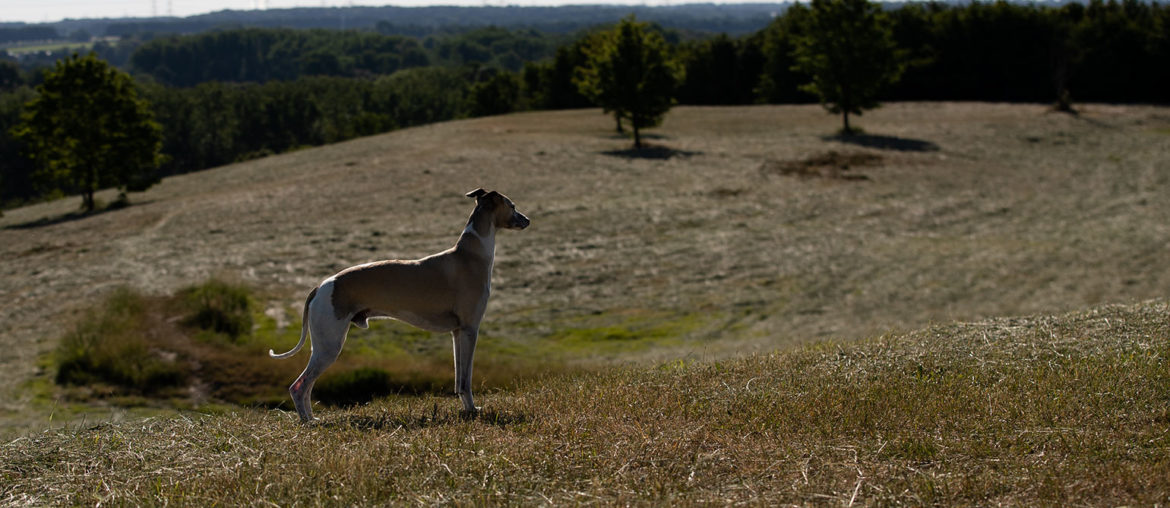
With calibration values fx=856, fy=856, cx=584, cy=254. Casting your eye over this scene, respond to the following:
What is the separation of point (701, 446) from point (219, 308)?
20932 mm

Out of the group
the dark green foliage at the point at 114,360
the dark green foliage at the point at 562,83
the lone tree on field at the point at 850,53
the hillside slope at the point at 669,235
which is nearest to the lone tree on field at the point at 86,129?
the hillside slope at the point at 669,235

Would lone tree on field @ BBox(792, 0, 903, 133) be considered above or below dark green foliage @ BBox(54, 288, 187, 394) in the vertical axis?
above

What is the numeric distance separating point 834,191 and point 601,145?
19.1 metres

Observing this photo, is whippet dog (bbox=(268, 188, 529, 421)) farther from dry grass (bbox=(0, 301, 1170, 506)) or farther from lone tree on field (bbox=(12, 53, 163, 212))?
lone tree on field (bbox=(12, 53, 163, 212))

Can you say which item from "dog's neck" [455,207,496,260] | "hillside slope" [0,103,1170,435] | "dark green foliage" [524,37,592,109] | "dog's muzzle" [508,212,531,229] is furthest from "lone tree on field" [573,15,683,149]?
"dog's neck" [455,207,496,260]

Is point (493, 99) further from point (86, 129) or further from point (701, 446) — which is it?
point (701, 446)

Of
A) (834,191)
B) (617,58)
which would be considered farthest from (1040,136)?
(617,58)

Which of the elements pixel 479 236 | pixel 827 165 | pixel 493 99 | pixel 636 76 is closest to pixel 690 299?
pixel 479 236

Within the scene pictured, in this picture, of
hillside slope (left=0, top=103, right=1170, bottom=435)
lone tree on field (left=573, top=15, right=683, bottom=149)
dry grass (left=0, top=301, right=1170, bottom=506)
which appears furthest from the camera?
lone tree on field (left=573, top=15, right=683, bottom=149)

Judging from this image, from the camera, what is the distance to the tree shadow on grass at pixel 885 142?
57.1 metres

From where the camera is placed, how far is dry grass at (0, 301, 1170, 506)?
7062 millimetres

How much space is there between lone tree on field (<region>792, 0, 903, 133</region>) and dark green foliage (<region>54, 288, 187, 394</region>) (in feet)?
173

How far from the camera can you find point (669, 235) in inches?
1470

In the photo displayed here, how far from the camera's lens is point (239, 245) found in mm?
34781
